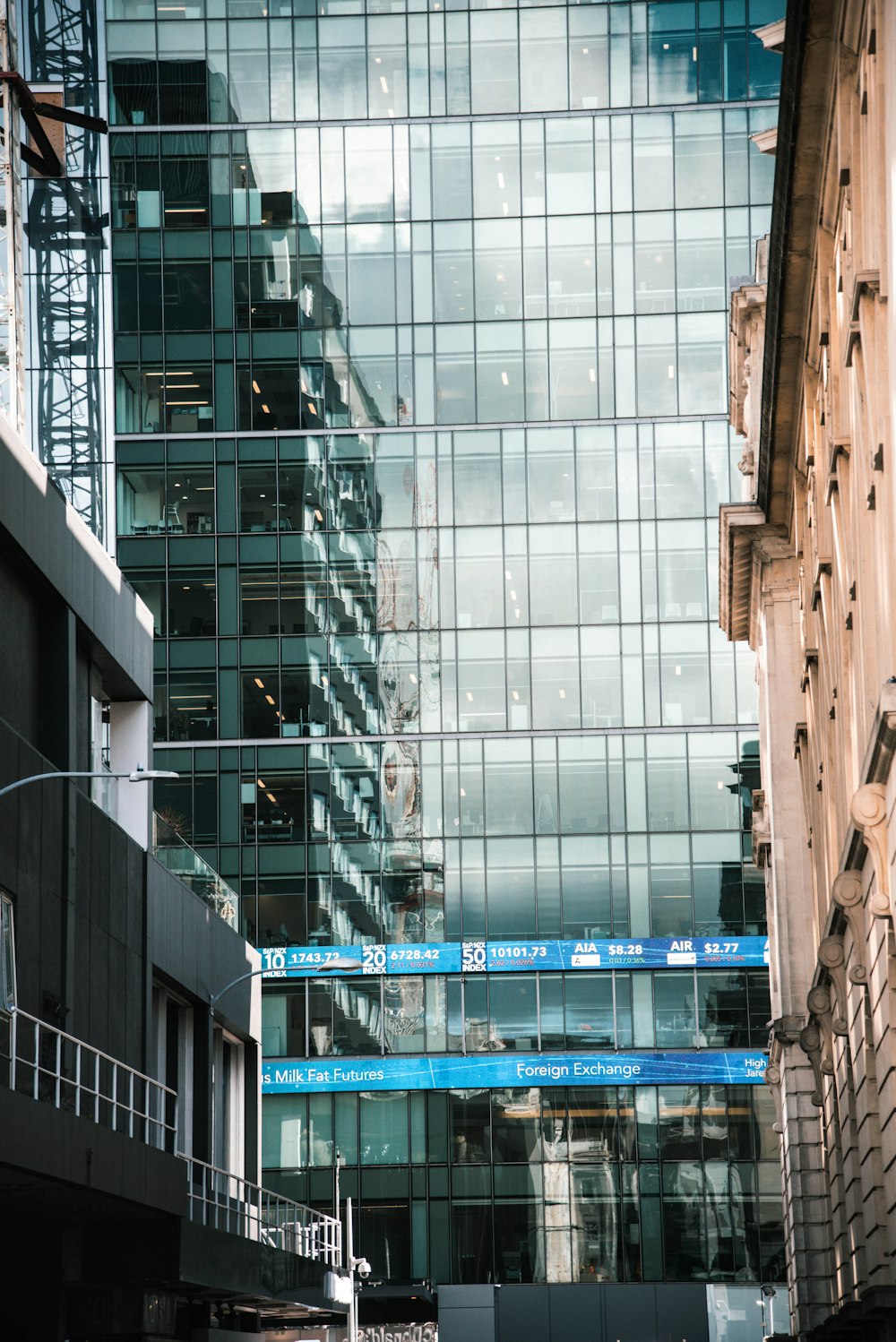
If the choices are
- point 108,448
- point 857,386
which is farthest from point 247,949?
point 108,448

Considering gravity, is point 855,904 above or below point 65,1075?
above

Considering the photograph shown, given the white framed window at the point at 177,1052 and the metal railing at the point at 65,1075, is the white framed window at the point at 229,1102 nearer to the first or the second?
the white framed window at the point at 177,1052

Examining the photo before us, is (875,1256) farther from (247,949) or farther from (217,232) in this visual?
(217,232)

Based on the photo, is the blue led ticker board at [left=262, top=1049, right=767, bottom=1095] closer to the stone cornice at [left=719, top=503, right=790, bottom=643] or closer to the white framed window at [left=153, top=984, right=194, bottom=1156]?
the stone cornice at [left=719, top=503, right=790, bottom=643]

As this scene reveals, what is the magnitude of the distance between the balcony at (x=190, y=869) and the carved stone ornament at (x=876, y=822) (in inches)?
673

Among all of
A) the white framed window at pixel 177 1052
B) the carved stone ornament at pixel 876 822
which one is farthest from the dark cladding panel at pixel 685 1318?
the carved stone ornament at pixel 876 822

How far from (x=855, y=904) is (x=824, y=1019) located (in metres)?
12.0

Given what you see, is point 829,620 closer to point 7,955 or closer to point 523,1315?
point 7,955

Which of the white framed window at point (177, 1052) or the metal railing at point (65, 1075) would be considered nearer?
the metal railing at point (65, 1075)

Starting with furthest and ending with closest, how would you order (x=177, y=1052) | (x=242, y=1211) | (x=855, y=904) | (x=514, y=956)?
(x=514, y=956)
(x=177, y=1052)
(x=242, y=1211)
(x=855, y=904)

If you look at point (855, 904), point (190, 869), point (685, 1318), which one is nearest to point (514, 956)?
point (685, 1318)

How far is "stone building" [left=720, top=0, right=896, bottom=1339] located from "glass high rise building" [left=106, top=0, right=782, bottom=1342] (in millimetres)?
18263

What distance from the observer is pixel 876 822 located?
2844cm

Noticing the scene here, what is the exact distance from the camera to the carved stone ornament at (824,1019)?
43.1 m
